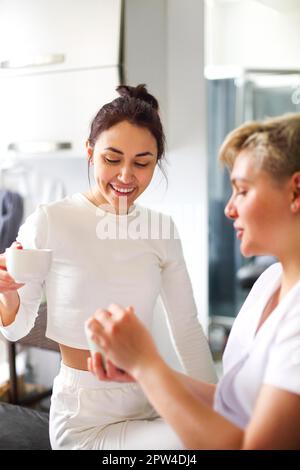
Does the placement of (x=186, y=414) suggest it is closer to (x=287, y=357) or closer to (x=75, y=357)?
(x=287, y=357)

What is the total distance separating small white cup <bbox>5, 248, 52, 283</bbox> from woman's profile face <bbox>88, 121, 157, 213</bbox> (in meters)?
0.12

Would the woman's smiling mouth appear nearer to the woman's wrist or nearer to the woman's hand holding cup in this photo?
the woman's hand holding cup

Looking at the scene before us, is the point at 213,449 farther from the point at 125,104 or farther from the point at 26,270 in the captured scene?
the point at 125,104

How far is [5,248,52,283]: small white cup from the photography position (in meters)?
0.61

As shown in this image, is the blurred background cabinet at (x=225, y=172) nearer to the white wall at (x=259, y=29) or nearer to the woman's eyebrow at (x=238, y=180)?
the white wall at (x=259, y=29)

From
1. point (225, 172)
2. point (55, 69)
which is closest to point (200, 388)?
point (55, 69)

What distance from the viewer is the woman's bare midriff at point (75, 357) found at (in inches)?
28.2

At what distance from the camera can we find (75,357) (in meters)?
0.72

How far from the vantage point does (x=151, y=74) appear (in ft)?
3.93

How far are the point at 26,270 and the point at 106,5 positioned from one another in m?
0.71

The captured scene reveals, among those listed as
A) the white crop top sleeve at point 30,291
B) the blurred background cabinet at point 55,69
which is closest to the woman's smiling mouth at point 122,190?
the white crop top sleeve at point 30,291

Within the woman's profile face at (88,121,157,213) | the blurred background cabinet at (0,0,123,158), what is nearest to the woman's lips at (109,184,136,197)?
the woman's profile face at (88,121,157,213)

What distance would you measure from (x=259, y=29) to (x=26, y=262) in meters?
0.66

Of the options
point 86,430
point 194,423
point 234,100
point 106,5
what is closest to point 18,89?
point 106,5
